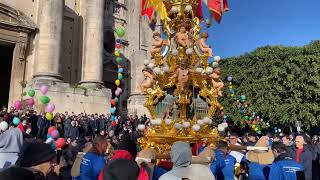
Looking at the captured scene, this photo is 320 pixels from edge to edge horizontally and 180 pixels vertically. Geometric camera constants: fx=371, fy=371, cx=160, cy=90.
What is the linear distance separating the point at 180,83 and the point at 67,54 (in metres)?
21.4

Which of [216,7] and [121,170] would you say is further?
[216,7]

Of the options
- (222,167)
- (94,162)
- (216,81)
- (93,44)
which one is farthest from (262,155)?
(93,44)

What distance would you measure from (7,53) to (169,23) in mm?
22426

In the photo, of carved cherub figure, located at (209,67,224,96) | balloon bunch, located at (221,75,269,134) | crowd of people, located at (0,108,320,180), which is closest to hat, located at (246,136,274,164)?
crowd of people, located at (0,108,320,180)

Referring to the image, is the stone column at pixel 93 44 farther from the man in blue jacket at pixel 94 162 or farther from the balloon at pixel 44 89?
the man in blue jacket at pixel 94 162

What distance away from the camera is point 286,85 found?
31.9 metres

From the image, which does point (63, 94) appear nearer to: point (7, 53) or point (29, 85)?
point (29, 85)

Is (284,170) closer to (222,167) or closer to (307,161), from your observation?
(222,167)

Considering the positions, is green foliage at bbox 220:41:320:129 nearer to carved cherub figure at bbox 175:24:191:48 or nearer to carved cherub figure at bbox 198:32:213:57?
carved cherub figure at bbox 198:32:213:57

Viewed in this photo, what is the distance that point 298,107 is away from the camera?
31.5 metres

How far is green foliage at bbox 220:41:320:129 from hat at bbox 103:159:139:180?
29.6 metres

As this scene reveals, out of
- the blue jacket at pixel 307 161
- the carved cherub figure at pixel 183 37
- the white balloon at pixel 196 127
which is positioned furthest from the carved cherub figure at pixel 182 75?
the blue jacket at pixel 307 161

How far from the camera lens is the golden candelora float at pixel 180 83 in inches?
341

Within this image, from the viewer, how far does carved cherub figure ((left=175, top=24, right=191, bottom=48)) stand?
8.98 metres
